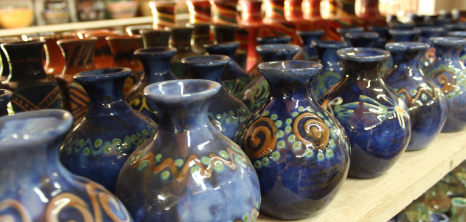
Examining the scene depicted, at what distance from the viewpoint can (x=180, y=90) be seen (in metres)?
0.60

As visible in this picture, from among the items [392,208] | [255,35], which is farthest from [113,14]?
[392,208]

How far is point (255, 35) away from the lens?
1.38 metres

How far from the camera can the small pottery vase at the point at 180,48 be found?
3.54ft

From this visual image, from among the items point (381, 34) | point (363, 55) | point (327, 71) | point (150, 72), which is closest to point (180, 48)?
point (150, 72)

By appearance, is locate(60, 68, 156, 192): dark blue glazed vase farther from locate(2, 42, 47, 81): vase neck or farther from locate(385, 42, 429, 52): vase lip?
locate(385, 42, 429, 52): vase lip

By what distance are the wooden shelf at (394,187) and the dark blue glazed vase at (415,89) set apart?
0.08 metres

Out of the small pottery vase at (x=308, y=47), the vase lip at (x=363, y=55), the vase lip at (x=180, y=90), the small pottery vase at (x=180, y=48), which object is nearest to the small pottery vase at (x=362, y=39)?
the small pottery vase at (x=308, y=47)

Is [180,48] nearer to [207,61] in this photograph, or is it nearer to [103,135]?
[207,61]

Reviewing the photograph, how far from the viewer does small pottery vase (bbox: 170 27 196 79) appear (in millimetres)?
1080

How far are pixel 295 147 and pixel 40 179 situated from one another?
381 millimetres

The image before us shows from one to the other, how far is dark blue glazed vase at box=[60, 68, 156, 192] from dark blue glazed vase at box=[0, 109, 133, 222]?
183 mm

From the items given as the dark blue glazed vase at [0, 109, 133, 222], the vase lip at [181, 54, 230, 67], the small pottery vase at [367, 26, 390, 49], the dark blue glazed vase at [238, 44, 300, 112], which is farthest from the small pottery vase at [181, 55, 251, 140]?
the small pottery vase at [367, 26, 390, 49]

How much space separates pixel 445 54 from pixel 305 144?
0.67 metres

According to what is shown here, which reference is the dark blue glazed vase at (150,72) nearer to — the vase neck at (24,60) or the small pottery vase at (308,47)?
the vase neck at (24,60)
